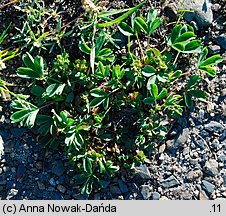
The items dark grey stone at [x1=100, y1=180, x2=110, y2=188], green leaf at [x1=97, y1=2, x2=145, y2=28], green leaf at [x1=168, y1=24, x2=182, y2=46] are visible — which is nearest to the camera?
green leaf at [x1=97, y1=2, x2=145, y2=28]

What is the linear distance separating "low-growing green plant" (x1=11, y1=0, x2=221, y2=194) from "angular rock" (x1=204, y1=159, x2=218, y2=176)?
0.31 metres

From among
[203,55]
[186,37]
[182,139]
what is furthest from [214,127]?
[186,37]

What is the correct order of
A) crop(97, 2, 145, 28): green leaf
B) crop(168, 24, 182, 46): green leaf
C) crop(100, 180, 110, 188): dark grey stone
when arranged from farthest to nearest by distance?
crop(100, 180, 110, 188): dark grey stone → crop(168, 24, 182, 46): green leaf → crop(97, 2, 145, 28): green leaf

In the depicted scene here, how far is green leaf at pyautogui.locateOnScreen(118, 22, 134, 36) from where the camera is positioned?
109 inches

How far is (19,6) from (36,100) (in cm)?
51

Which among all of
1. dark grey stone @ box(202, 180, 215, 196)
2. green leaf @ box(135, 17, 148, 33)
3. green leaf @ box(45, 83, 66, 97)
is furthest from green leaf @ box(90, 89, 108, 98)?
dark grey stone @ box(202, 180, 215, 196)

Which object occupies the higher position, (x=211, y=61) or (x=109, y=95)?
(x=211, y=61)

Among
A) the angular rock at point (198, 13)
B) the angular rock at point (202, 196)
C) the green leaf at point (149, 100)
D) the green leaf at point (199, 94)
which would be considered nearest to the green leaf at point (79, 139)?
the green leaf at point (149, 100)

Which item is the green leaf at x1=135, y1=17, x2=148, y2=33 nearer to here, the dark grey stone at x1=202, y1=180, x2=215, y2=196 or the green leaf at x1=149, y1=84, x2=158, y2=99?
the green leaf at x1=149, y1=84, x2=158, y2=99

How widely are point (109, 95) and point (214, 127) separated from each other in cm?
62

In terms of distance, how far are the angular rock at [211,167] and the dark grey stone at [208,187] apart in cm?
5

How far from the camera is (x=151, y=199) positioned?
2.87 meters

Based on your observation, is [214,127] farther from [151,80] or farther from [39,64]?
[39,64]

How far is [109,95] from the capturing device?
2.75 m
